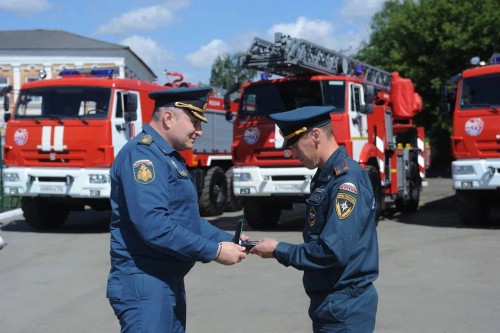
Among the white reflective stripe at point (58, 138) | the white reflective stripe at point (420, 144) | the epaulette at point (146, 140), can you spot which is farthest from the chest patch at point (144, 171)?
the white reflective stripe at point (420, 144)

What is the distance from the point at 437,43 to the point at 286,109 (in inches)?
979

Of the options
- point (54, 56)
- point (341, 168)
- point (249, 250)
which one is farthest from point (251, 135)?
point (54, 56)

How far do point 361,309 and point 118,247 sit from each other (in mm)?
1179

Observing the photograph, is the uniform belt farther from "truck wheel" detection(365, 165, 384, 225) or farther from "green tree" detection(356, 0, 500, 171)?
"green tree" detection(356, 0, 500, 171)

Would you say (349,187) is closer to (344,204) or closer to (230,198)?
(344,204)

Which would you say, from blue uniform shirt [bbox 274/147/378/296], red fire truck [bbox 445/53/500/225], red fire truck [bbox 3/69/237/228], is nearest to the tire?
red fire truck [bbox 3/69/237/228]

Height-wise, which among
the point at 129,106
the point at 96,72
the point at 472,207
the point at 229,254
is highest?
the point at 96,72

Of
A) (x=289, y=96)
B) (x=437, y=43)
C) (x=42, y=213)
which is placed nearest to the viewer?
(x=289, y=96)

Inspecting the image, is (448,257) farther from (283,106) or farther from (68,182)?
(68,182)

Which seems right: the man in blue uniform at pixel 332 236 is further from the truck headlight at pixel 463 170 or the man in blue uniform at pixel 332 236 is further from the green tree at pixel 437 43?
the green tree at pixel 437 43

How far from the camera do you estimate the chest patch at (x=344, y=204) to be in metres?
3.40

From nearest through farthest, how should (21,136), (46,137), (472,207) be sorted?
(46,137) → (21,136) → (472,207)

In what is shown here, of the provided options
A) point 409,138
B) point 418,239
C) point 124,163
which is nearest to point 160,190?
point 124,163

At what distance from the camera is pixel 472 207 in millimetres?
13742
